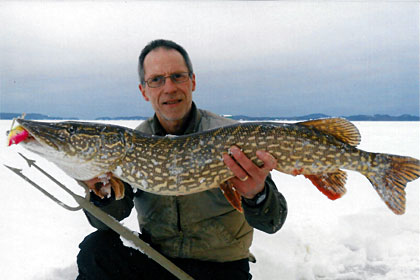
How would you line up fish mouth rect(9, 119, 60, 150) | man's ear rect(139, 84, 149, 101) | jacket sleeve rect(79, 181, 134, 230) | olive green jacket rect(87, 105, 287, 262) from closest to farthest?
fish mouth rect(9, 119, 60, 150) < jacket sleeve rect(79, 181, 134, 230) < olive green jacket rect(87, 105, 287, 262) < man's ear rect(139, 84, 149, 101)

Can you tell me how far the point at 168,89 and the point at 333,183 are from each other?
1303mm

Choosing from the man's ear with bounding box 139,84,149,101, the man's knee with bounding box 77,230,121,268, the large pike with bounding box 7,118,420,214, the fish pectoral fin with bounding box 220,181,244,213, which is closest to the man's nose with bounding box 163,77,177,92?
the man's ear with bounding box 139,84,149,101

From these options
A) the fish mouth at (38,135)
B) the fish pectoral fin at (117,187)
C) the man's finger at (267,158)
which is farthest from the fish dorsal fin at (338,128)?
the fish mouth at (38,135)

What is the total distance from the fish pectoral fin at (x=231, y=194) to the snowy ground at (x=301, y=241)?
1.04 meters

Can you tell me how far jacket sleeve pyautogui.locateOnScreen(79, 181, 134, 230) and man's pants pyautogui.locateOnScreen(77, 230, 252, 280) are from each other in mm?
100

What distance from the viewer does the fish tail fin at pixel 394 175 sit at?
5.81ft

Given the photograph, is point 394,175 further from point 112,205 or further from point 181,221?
point 112,205

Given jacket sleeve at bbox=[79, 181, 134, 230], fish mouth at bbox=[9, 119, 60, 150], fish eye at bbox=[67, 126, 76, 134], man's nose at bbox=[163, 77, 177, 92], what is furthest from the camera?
man's nose at bbox=[163, 77, 177, 92]

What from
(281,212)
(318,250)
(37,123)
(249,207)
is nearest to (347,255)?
(318,250)

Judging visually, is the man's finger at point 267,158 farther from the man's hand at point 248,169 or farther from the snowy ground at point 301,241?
the snowy ground at point 301,241

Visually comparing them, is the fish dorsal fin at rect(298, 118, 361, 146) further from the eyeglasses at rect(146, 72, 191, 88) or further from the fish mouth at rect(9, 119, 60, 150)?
the fish mouth at rect(9, 119, 60, 150)

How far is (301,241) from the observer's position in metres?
3.00

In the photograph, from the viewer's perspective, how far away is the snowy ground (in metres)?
2.46

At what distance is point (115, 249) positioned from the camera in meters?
2.02
